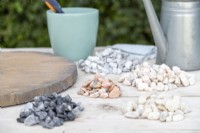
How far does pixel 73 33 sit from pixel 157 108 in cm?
38

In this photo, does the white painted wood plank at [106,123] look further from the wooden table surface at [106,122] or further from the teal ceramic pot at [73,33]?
the teal ceramic pot at [73,33]

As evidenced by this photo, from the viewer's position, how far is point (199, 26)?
1.03 metres

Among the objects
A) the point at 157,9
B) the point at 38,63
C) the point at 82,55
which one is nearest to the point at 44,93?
the point at 38,63

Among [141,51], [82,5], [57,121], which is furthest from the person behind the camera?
[82,5]

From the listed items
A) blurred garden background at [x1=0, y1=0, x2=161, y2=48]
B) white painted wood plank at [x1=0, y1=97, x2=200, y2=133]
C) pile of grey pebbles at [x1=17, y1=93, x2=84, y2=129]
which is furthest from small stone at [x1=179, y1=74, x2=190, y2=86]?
blurred garden background at [x1=0, y1=0, x2=161, y2=48]

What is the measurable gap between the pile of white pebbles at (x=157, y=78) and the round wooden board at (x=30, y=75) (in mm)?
116

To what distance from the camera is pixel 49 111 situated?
774 mm

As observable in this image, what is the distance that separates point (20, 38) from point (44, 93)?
1055mm

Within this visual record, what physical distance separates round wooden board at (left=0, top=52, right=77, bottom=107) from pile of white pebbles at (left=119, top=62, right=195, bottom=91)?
0.38 feet

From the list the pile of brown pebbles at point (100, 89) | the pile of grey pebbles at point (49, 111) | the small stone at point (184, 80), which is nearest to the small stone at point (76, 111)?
the pile of grey pebbles at point (49, 111)

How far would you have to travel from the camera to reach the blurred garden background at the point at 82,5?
1.86 m

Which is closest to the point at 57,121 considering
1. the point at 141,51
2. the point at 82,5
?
the point at 141,51

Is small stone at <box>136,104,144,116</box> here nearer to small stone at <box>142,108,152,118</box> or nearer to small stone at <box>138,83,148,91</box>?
small stone at <box>142,108,152,118</box>

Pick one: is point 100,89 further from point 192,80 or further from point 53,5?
point 53,5
